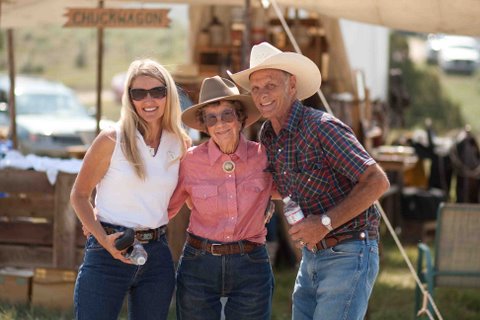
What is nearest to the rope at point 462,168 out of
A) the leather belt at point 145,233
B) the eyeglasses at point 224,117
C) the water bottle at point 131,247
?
the eyeglasses at point 224,117

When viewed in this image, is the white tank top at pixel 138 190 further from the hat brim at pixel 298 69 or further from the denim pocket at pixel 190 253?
the hat brim at pixel 298 69

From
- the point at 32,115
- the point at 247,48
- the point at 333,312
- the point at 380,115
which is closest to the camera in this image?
the point at 333,312

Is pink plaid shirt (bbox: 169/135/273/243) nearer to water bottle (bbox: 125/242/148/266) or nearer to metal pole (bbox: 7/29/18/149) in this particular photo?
water bottle (bbox: 125/242/148/266)

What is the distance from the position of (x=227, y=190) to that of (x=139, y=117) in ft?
1.66

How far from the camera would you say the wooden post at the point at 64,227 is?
6.87m

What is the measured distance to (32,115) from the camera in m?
15.6

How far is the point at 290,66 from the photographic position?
4.11 metres

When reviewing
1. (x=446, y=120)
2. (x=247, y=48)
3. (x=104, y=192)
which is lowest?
(x=446, y=120)

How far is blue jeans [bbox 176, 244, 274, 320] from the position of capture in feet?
13.6

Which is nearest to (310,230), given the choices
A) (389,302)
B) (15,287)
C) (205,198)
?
(205,198)

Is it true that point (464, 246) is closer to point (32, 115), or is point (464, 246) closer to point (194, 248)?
point (194, 248)

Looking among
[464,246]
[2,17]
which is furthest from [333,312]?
[2,17]

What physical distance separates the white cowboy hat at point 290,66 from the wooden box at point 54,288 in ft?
9.84

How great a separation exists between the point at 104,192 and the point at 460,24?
9.89 ft
